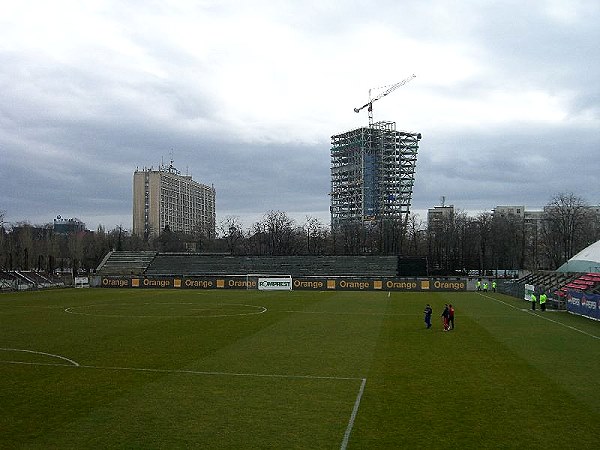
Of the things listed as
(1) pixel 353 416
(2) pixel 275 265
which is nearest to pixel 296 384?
(1) pixel 353 416

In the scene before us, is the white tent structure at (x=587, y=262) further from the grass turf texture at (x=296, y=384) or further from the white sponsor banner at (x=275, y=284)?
the white sponsor banner at (x=275, y=284)

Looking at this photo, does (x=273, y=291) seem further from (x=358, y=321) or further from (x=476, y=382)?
(x=476, y=382)

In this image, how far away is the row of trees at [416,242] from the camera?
106056 mm

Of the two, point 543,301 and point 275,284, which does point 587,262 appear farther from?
point 275,284

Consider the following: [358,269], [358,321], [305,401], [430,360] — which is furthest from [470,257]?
[305,401]

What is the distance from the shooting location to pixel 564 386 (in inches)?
680

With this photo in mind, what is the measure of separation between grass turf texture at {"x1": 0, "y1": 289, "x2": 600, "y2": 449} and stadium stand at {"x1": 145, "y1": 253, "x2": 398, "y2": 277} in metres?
49.2

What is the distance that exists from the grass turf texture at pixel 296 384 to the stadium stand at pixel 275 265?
49197 millimetres

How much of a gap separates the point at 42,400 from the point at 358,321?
73.9 feet

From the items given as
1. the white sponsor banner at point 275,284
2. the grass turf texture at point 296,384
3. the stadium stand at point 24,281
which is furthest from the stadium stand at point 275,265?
the grass turf texture at point 296,384

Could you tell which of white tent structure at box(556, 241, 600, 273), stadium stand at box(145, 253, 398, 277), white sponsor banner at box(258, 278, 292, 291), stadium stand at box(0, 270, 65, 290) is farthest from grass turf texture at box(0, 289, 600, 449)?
stadium stand at box(145, 253, 398, 277)

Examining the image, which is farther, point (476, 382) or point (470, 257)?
point (470, 257)

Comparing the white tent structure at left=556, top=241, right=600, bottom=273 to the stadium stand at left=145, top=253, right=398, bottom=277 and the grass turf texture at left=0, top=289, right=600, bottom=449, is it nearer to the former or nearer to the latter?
the grass turf texture at left=0, top=289, right=600, bottom=449

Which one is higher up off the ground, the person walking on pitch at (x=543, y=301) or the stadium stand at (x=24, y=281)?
the stadium stand at (x=24, y=281)
